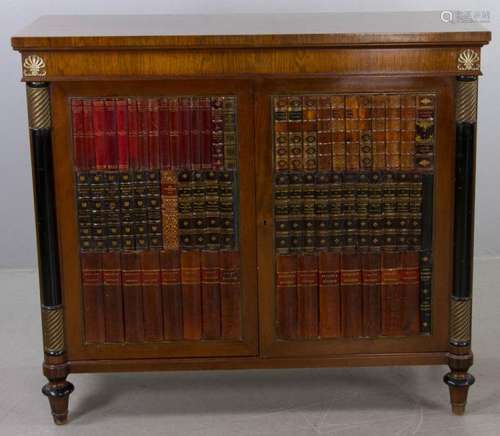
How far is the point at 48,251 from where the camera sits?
348cm

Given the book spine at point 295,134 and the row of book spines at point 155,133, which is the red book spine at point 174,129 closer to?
the row of book spines at point 155,133

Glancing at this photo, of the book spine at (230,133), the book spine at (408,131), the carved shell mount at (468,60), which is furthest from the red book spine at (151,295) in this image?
the carved shell mount at (468,60)

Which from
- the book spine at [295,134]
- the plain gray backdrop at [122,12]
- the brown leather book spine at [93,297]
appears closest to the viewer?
the book spine at [295,134]

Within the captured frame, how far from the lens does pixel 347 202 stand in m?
3.48

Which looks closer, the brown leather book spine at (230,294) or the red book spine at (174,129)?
the red book spine at (174,129)

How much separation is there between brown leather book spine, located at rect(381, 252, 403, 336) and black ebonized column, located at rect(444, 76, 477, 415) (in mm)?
→ 171

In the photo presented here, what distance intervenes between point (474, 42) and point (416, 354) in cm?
103

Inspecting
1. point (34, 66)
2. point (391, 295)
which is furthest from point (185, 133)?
point (391, 295)

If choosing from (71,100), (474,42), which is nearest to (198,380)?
(71,100)

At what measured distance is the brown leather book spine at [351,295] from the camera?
3535mm

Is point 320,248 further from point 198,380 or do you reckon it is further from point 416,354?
point 198,380

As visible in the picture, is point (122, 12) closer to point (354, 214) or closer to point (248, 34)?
point (248, 34)

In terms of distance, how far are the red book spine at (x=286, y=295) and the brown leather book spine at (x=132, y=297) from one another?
0.45 meters

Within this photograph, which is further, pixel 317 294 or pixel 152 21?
pixel 152 21
